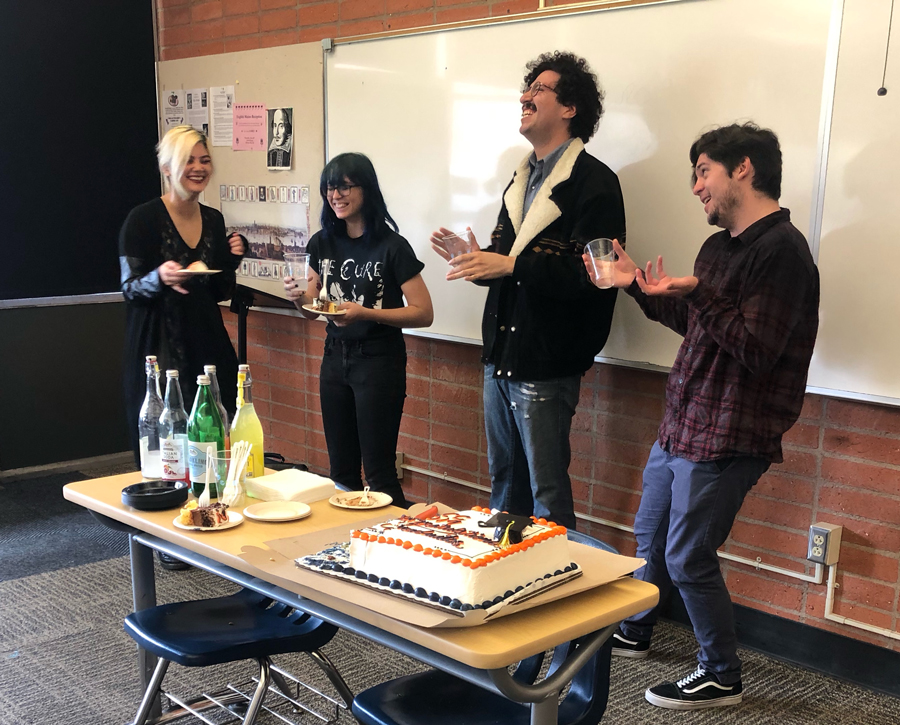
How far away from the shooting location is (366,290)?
288cm

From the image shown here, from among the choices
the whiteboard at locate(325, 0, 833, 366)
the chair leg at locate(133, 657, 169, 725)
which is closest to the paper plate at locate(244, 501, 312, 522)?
the chair leg at locate(133, 657, 169, 725)

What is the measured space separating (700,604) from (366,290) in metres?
1.41

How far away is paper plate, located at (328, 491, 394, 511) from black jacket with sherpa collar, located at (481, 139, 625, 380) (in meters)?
0.88

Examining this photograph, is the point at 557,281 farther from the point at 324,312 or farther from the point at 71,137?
the point at 71,137

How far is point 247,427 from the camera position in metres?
1.93

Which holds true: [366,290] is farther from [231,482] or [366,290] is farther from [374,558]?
[374,558]

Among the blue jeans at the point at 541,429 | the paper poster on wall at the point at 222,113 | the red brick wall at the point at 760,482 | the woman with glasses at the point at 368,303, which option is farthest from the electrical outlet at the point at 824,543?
the paper poster on wall at the point at 222,113

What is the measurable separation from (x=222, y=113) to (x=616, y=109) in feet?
7.56

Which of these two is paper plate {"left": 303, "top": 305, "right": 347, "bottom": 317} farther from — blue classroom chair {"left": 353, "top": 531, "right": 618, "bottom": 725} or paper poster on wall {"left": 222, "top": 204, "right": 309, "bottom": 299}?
paper poster on wall {"left": 222, "top": 204, "right": 309, "bottom": 299}

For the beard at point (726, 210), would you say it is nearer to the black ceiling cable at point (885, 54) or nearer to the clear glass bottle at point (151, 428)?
the black ceiling cable at point (885, 54)

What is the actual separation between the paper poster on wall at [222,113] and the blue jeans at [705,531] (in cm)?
285

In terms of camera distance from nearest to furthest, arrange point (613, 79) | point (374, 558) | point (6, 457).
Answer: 1. point (374, 558)
2. point (613, 79)
3. point (6, 457)

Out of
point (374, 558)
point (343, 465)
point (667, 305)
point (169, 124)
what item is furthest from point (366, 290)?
point (169, 124)

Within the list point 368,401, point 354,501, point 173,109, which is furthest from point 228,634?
point 173,109
